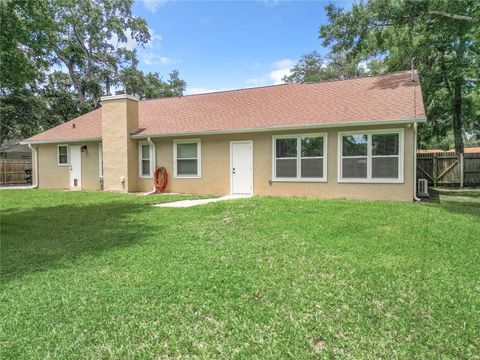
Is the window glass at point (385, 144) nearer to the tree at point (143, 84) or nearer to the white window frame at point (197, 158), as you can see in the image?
the white window frame at point (197, 158)

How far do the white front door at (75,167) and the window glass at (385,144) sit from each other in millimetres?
12979

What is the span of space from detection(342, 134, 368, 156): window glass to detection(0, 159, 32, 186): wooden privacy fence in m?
19.5

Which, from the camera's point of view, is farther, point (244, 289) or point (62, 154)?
point (62, 154)

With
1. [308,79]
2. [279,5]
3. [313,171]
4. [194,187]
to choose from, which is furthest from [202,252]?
[308,79]

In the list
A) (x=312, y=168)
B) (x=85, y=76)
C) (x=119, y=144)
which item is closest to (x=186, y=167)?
(x=119, y=144)

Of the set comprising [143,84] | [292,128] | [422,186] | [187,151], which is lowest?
[422,186]

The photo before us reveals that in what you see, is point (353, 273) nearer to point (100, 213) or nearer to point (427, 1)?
point (100, 213)

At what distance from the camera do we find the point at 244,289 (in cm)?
379

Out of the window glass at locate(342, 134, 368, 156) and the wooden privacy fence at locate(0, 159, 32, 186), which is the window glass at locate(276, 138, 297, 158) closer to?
the window glass at locate(342, 134, 368, 156)

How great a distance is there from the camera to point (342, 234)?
6.15m

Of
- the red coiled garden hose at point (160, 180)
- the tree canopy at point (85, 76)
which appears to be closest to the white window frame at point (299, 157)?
the red coiled garden hose at point (160, 180)

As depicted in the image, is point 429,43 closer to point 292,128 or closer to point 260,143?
point 292,128

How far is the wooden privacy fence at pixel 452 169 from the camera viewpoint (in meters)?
17.5

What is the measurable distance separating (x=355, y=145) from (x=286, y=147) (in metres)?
2.30
